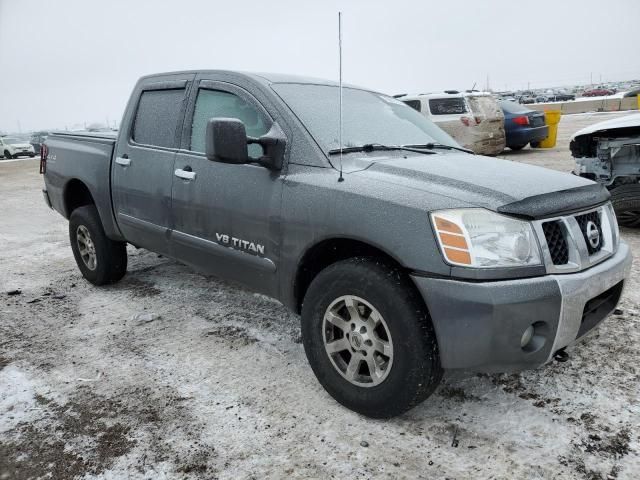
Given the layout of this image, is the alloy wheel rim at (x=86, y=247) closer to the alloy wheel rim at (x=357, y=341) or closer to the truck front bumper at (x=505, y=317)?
the alloy wheel rim at (x=357, y=341)

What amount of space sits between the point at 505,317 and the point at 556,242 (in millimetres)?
437

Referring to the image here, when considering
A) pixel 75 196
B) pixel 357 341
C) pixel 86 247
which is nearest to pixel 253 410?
pixel 357 341

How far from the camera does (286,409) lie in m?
2.58

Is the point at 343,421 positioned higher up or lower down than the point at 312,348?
lower down

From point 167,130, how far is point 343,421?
7.80 ft

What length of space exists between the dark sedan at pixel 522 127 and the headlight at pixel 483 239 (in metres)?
11.8

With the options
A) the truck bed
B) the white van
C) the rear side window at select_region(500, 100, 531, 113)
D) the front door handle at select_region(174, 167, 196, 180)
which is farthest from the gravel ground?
the rear side window at select_region(500, 100, 531, 113)

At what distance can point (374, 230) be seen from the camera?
2285 mm

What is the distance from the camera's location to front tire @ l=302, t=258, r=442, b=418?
221 cm

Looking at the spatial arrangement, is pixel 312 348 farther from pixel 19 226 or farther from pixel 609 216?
pixel 19 226

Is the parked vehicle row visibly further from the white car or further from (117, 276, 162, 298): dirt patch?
the white car

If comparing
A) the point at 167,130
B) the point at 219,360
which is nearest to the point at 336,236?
the point at 219,360

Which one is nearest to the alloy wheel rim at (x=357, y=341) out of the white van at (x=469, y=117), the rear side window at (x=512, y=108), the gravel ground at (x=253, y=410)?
the gravel ground at (x=253, y=410)

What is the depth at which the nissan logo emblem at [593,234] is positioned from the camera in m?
2.38
